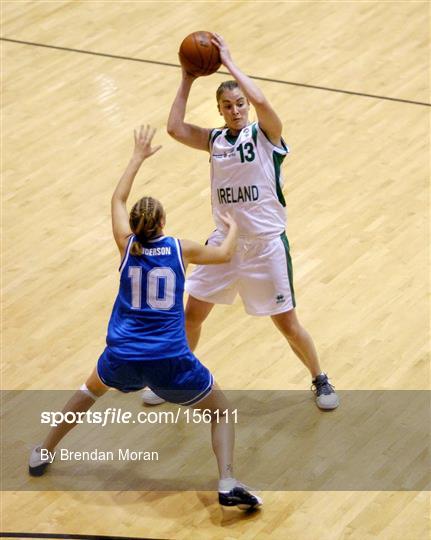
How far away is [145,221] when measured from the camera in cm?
536

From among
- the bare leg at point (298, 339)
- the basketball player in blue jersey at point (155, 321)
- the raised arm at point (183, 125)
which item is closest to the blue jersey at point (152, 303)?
the basketball player in blue jersey at point (155, 321)

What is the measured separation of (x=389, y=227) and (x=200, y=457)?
2584mm

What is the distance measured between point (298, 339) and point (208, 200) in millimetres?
2302

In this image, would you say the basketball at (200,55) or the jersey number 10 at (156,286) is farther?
the basketball at (200,55)

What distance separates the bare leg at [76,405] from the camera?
5723 millimetres

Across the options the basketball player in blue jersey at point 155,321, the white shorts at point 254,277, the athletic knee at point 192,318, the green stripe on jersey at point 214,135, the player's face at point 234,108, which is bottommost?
the athletic knee at point 192,318

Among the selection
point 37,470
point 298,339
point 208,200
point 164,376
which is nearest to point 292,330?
point 298,339

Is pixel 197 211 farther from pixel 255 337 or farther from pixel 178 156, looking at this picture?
pixel 255 337

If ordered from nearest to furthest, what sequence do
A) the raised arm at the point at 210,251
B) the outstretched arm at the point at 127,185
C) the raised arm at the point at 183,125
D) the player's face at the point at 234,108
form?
the raised arm at the point at 210,251, the outstretched arm at the point at 127,185, the player's face at the point at 234,108, the raised arm at the point at 183,125

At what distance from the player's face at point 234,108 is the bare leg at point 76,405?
1451 mm

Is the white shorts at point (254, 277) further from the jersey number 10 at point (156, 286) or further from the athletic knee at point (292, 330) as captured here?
the jersey number 10 at point (156, 286)

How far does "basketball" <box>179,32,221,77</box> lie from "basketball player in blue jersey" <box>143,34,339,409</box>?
4 centimetres

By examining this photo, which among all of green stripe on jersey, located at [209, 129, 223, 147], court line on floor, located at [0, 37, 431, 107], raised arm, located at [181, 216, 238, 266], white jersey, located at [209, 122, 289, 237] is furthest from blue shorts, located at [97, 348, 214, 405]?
court line on floor, located at [0, 37, 431, 107]

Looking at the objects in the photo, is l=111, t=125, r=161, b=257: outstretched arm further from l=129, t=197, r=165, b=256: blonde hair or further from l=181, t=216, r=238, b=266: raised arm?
l=181, t=216, r=238, b=266: raised arm
